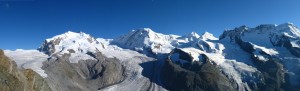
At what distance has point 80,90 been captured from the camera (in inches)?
7279

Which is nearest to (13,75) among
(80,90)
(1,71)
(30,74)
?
(1,71)

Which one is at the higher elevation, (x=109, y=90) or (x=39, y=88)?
(x=109, y=90)

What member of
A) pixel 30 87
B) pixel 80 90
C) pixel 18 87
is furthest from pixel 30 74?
pixel 80 90

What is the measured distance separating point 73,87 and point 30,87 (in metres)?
137

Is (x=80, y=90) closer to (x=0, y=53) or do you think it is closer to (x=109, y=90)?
(x=109, y=90)

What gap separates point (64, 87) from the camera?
18425cm

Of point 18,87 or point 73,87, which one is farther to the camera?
point 73,87

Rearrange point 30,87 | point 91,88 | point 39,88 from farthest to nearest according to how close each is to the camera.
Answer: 1. point 91,88
2. point 39,88
3. point 30,87

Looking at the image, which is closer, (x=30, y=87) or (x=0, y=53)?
(x=0, y=53)

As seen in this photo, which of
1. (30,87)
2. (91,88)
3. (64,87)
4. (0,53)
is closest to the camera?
(0,53)

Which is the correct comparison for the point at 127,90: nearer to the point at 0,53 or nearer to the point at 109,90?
the point at 109,90

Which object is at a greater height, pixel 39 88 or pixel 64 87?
pixel 64 87

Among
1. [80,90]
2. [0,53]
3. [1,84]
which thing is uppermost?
[80,90]

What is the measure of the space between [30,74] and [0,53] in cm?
620
